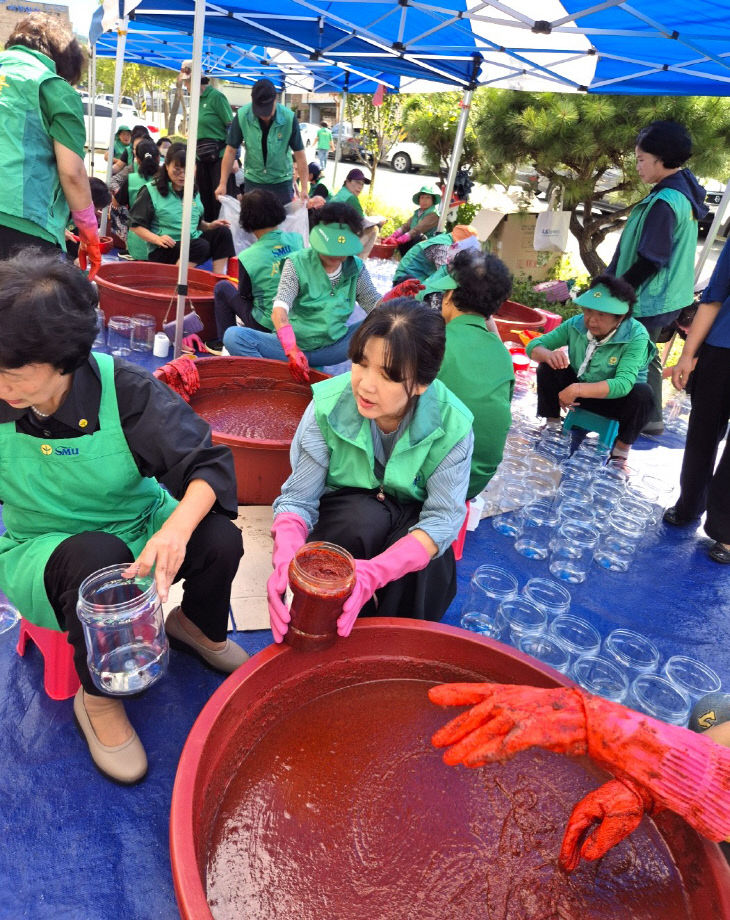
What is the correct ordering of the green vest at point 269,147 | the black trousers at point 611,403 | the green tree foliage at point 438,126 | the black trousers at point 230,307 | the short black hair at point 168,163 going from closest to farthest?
1. the black trousers at point 611,403
2. the black trousers at point 230,307
3. the short black hair at point 168,163
4. the green vest at point 269,147
5. the green tree foliage at point 438,126

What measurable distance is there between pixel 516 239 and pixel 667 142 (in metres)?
4.44

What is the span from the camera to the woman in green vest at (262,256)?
3830mm

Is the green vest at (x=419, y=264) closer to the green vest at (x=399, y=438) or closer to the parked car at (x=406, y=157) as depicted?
the green vest at (x=399, y=438)

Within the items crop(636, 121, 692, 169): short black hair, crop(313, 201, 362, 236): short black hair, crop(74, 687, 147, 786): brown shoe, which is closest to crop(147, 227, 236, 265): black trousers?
crop(313, 201, 362, 236): short black hair

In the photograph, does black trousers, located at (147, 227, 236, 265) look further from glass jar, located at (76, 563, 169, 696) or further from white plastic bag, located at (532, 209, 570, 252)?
glass jar, located at (76, 563, 169, 696)

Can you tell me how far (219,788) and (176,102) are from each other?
1951cm

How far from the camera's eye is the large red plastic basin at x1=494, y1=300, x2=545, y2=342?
5.34 meters

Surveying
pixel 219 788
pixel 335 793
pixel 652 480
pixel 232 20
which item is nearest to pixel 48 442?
pixel 219 788

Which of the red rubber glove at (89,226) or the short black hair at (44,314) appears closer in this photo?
the short black hair at (44,314)

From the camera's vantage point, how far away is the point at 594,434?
4145 mm

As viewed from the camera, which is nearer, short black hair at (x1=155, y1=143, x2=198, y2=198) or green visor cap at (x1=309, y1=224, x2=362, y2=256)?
green visor cap at (x1=309, y1=224, x2=362, y2=256)

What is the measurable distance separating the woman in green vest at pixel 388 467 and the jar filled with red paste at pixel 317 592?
15cm

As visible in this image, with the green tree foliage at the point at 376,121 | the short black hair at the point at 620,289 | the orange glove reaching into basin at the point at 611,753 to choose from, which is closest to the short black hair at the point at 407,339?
the orange glove reaching into basin at the point at 611,753

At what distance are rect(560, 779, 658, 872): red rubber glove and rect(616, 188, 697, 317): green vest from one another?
326 centimetres
